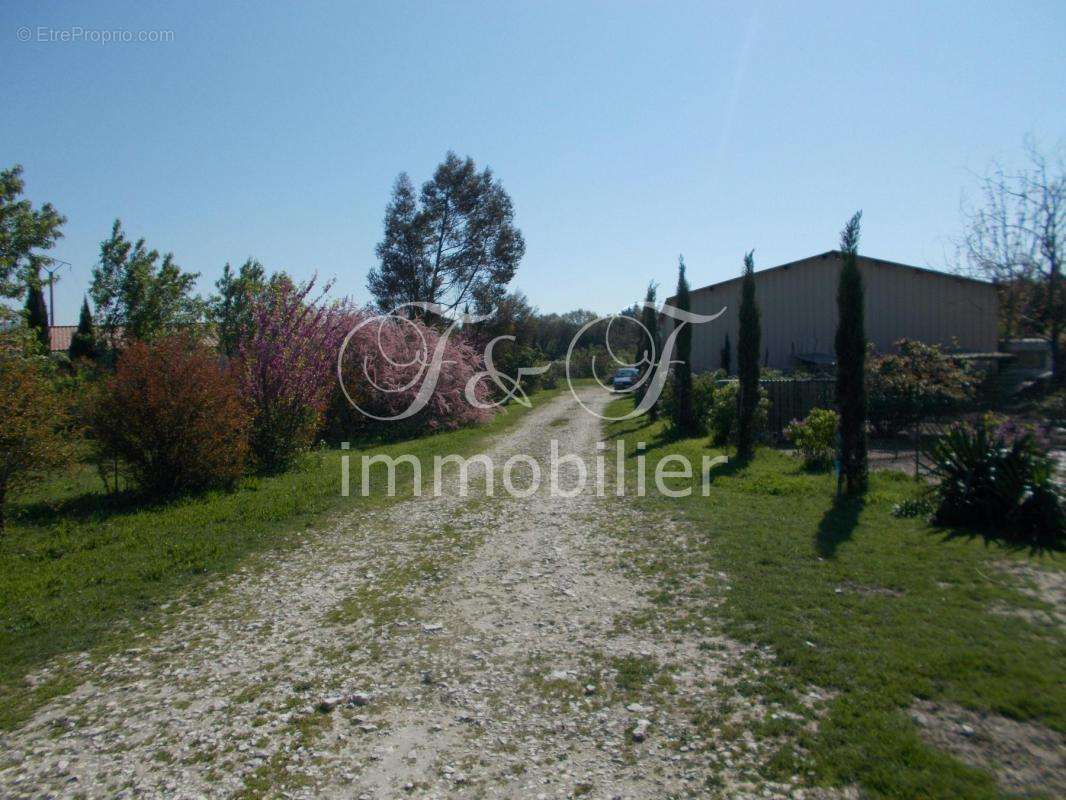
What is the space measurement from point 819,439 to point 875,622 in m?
6.99

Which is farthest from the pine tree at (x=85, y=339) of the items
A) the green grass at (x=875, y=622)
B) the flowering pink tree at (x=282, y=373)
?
the green grass at (x=875, y=622)

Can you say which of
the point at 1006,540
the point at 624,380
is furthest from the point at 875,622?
the point at 624,380

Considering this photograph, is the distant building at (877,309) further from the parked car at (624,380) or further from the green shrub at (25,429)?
the green shrub at (25,429)

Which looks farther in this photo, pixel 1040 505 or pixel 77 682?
pixel 1040 505

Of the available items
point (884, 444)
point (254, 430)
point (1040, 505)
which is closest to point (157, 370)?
point (254, 430)

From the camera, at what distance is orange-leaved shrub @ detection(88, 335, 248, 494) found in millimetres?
10250

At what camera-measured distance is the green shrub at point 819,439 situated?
11664 millimetres

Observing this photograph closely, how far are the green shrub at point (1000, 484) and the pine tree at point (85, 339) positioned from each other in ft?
93.8

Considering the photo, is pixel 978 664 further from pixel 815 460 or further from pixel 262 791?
pixel 815 460

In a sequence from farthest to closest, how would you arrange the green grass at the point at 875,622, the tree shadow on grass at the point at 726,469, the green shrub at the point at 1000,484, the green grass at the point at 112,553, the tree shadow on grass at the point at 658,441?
the tree shadow on grass at the point at 658,441, the tree shadow on grass at the point at 726,469, the green shrub at the point at 1000,484, the green grass at the point at 112,553, the green grass at the point at 875,622

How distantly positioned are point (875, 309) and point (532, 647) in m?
23.3

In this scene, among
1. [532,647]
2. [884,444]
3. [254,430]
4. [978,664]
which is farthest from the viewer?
[884,444]

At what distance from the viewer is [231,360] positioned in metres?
13.6

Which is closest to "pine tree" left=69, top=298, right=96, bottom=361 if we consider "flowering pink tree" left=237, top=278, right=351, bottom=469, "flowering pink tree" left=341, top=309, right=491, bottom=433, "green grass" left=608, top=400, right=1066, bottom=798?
"flowering pink tree" left=341, top=309, right=491, bottom=433
